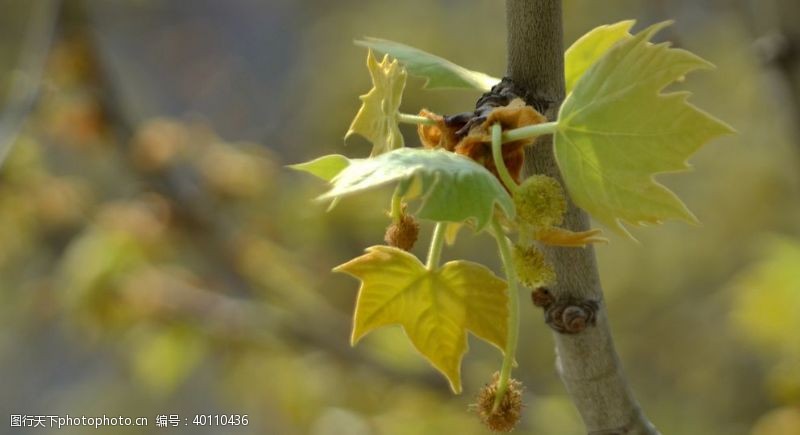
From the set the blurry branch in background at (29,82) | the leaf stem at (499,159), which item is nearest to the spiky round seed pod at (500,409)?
the leaf stem at (499,159)

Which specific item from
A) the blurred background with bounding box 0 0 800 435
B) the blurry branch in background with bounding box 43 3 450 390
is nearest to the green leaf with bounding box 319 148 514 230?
the blurred background with bounding box 0 0 800 435

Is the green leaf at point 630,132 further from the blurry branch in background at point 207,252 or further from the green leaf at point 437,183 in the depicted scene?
the blurry branch in background at point 207,252

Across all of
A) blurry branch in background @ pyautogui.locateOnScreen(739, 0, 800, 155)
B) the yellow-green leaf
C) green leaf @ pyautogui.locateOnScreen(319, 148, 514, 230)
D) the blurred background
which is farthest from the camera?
the blurred background

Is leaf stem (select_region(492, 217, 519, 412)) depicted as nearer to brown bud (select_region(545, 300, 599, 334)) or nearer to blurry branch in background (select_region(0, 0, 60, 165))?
brown bud (select_region(545, 300, 599, 334))

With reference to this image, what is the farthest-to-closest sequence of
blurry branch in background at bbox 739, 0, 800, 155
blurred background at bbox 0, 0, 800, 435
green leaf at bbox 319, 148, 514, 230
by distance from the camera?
blurred background at bbox 0, 0, 800, 435 < blurry branch in background at bbox 739, 0, 800, 155 < green leaf at bbox 319, 148, 514, 230

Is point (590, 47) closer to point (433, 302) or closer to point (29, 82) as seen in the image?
point (433, 302)

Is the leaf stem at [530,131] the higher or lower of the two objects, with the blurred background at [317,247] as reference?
lower

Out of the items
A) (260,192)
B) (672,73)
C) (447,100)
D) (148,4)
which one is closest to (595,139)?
(672,73)

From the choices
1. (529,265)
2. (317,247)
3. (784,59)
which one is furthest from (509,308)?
(317,247)
